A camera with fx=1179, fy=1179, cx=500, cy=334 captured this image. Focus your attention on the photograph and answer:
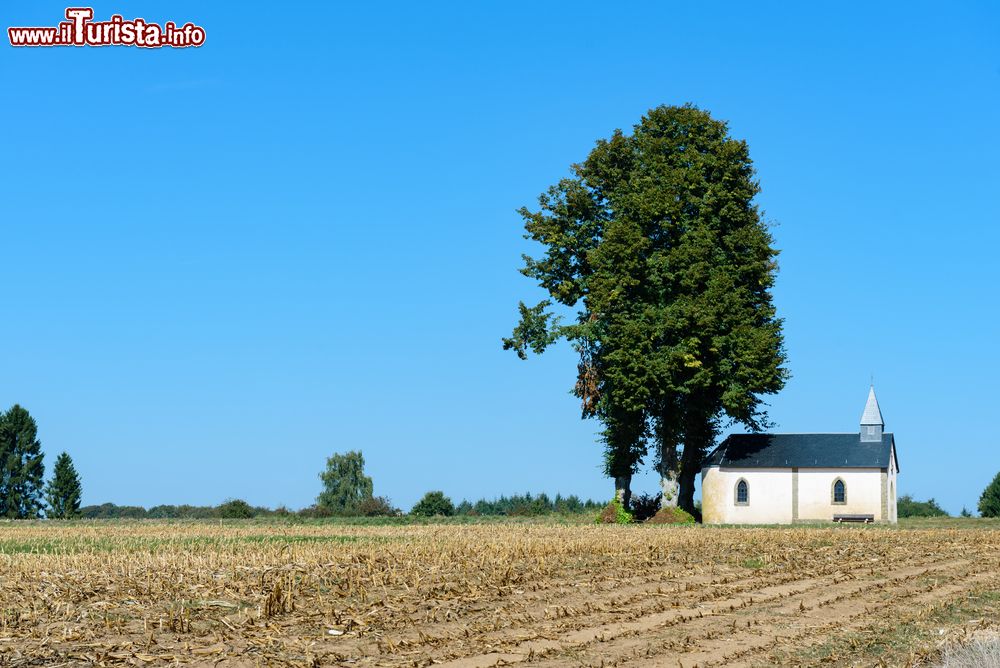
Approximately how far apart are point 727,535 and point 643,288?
81.1ft

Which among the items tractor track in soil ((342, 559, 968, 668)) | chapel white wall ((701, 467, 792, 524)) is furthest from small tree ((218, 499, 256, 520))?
tractor track in soil ((342, 559, 968, 668))

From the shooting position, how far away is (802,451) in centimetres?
6950

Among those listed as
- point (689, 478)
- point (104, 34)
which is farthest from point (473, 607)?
point (689, 478)

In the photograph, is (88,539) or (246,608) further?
(88,539)

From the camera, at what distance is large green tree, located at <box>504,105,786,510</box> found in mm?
58438

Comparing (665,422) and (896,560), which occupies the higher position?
(665,422)

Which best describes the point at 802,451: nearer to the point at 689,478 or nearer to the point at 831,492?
the point at 831,492

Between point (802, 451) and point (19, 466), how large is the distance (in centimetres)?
6470

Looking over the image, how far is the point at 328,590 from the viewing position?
20438 mm

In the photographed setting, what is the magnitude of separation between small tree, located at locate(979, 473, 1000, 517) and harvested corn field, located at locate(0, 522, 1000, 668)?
56833mm

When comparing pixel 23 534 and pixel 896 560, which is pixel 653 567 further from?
pixel 23 534

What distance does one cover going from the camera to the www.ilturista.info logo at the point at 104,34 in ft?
107

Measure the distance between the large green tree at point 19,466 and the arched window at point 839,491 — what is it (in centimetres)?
6474

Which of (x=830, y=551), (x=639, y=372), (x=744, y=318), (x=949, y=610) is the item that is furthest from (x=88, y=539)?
(x=744, y=318)
